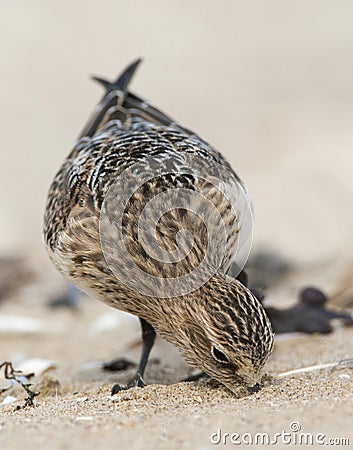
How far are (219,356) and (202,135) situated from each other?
29.1ft

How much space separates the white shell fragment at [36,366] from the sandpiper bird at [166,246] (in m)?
0.90

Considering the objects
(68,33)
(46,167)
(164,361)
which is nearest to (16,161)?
(46,167)

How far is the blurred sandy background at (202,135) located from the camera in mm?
3469

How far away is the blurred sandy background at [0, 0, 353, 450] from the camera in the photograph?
347 centimetres

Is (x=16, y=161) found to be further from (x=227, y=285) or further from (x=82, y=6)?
(x=227, y=285)

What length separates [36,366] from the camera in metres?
5.43

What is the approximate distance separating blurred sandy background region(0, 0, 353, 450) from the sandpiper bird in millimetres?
305

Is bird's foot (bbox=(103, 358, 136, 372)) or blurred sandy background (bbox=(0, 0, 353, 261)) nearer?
bird's foot (bbox=(103, 358, 136, 372))

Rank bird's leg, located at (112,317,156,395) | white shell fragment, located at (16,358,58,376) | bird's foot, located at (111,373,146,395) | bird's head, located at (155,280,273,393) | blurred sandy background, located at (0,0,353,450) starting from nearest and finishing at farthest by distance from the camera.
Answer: blurred sandy background, located at (0,0,353,450) → bird's head, located at (155,280,273,393) → bird's foot, located at (111,373,146,395) → bird's leg, located at (112,317,156,395) → white shell fragment, located at (16,358,58,376)

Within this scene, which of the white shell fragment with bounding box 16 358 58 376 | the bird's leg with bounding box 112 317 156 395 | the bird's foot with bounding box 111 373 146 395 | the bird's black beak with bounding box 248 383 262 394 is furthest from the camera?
the white shell fragment with bounding box 16 358 58 376

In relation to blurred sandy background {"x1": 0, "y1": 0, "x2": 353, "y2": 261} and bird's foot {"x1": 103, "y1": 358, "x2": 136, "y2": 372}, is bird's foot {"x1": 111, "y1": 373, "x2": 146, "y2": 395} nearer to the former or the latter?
bird's foot {"x1": 103, "y1": 358, "x2": 136, "y2": 372}

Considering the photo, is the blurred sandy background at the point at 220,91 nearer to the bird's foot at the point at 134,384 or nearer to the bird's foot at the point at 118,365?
the bird's foot at the point at 118,365

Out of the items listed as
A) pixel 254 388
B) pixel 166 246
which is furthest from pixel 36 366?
pixel 254 388

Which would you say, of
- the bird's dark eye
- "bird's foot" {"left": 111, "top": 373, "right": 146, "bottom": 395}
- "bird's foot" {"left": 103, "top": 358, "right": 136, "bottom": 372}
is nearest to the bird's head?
the bird's dark eye
